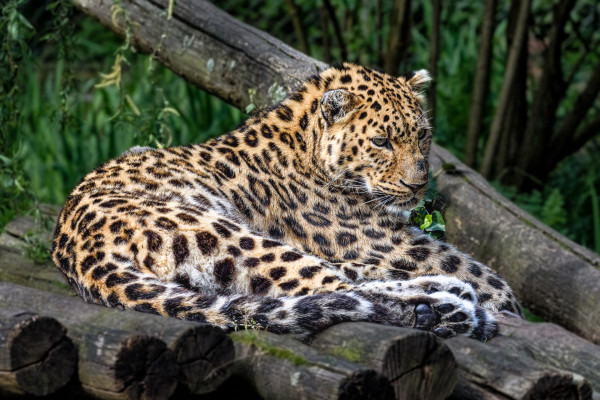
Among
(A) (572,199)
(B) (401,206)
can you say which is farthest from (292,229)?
(A) (572,199)

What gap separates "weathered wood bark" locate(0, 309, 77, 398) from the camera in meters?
3.56

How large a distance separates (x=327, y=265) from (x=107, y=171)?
4.91 ft

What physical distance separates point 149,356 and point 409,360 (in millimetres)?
958

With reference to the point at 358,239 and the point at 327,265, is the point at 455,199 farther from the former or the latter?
the point at 327,265

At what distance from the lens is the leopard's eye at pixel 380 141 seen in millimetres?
5579

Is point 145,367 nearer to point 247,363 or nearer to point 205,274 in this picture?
point 247,363

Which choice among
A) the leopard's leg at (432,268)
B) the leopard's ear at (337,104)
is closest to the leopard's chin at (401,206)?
the leopard's leg at (432,268)

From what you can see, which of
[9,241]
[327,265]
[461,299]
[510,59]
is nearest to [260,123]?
[327,265]

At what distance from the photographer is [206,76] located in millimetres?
7578

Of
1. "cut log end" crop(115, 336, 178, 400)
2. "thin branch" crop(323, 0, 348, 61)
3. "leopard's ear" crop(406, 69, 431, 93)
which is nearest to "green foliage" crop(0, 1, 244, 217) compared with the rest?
"thin branch" crop(323, 0, 348, 61)

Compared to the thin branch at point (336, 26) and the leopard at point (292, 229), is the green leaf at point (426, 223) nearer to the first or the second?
the leopard at point (292, 229)

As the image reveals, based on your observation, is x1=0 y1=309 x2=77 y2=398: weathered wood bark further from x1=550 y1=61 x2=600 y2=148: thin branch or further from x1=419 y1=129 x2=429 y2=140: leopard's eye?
x1=550 y1=61 x2=600 y2=148: thin branch

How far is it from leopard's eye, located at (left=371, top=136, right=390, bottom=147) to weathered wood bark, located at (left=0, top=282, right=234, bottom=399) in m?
2.12

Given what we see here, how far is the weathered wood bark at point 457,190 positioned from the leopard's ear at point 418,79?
1.08 m
